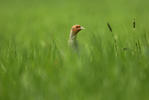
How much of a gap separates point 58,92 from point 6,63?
0.72 m

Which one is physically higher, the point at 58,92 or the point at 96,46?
the point at 96,46

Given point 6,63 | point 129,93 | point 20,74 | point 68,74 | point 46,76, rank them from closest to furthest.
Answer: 1. point 129,93
2. point 68,74
3. point 46,76
4. point 20,74
5. point 6,63

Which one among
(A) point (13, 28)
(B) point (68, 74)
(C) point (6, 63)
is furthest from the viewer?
(A) point (13, 28)

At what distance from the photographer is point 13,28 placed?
8625 millimetres

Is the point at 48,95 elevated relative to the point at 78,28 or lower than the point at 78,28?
lower

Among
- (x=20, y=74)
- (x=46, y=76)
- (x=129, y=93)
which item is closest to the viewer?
(x=129, y=93)

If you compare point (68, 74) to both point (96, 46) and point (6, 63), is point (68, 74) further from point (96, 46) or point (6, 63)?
point (6, 63)

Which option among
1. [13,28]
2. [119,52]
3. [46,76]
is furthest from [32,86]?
[13,28]

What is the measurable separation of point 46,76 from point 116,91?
0.51m

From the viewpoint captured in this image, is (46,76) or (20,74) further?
(20,74)

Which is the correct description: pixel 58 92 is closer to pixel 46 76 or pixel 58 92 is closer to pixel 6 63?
pixel 46 76

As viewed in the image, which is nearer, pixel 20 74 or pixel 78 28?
pixel 20 74

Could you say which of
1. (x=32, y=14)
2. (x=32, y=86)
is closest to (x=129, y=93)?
(x=32, y=86)

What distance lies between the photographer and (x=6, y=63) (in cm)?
243
